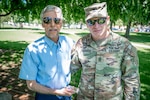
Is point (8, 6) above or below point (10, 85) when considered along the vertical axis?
above

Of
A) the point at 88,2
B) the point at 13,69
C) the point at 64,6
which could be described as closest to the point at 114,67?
the point at 88,2

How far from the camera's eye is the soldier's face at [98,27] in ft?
9.22

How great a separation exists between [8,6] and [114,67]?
7196 millimetres

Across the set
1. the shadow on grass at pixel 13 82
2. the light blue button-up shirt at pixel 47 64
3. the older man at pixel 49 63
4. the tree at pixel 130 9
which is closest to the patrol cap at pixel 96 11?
the older man at pixel 49 63

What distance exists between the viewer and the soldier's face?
2.81 m

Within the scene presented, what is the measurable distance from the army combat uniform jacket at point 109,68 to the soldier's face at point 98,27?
8 centimetres

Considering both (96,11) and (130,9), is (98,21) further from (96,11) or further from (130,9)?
(130,9)

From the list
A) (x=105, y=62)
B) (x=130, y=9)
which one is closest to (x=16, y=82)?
(x=130, y=9)

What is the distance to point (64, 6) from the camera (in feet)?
24.7

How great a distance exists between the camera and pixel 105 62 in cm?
280

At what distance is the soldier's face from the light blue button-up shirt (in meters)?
0.48

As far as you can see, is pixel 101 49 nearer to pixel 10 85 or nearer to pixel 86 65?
pixel 86 65

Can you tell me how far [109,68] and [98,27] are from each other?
0.50m

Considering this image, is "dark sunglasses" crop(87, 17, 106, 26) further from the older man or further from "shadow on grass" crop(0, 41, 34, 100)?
"shadow on grass" crop(0, 41, 34, 100)
